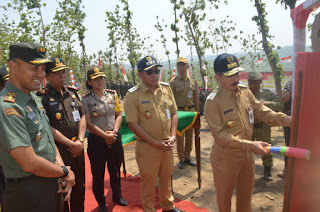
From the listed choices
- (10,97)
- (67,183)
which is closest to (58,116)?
(67,183)

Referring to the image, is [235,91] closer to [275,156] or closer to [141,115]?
[141,115]

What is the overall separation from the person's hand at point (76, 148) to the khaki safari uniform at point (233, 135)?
153 cm

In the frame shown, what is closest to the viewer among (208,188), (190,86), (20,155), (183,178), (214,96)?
(20,155)

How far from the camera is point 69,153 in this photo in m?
2.85

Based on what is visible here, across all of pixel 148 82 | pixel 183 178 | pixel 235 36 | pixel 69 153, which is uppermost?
pixel 235 36

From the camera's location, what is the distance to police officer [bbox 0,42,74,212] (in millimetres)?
1590

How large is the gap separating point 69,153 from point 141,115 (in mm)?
971

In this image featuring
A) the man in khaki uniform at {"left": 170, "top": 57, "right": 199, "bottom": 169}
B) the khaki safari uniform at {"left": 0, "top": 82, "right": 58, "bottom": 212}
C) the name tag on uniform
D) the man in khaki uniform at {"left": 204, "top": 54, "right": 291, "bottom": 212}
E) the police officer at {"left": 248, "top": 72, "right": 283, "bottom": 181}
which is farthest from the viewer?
the man in khaki uniform at {"left": 170, "top": 57, "right": 199, "bottom": 169}

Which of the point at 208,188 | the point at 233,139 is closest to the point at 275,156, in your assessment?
the point at 208,188

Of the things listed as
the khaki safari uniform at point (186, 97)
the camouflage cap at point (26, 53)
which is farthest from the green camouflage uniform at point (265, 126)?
the camouflage cap at point (26, 53)

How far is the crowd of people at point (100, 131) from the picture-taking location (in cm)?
173

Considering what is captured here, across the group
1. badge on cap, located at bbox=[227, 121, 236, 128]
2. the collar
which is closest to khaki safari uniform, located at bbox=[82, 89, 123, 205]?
the collar

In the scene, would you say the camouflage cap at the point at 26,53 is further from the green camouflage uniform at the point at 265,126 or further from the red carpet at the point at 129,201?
the green camouflage uniform at the point at 265,126

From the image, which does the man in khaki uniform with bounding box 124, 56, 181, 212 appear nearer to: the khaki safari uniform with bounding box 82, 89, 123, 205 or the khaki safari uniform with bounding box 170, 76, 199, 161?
the khaki safari uniform with bounding box 82, 89, 123, 205
